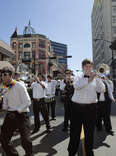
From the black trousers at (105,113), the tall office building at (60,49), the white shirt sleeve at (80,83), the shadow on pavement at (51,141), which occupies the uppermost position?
the tall office building at (60,49)

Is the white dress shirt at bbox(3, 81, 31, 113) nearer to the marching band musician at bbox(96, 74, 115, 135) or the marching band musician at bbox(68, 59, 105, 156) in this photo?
the marching band musician at bbox(68, 59, 105, 156)

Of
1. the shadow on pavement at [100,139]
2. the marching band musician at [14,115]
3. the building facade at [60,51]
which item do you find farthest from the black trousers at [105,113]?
the building facade at [60,51]

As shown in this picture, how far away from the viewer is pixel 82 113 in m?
3.15

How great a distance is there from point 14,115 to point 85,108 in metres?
1.28

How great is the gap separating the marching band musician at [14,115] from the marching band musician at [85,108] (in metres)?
0.87

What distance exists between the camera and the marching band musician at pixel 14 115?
2984mm

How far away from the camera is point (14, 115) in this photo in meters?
2.99

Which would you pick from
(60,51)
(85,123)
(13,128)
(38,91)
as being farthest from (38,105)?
(60,51)

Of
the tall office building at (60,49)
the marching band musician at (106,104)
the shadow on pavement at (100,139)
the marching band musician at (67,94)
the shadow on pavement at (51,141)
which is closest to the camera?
the shadow on pavement at (51,141)

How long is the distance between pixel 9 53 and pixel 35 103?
2120 cm

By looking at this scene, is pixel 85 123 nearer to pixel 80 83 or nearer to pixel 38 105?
pixel 80 83

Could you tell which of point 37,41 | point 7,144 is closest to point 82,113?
point 7,144

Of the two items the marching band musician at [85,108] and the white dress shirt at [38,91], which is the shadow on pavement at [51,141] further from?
the white dress shirt at [38,91]

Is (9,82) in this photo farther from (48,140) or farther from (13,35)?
(13,35)
